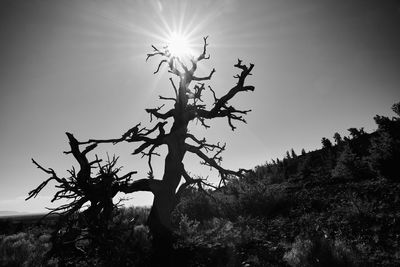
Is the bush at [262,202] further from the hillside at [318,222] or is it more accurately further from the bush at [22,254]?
the bush at [22,254]

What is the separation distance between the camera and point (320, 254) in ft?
18.3

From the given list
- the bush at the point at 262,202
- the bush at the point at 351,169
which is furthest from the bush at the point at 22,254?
the bush at the point at 351,169

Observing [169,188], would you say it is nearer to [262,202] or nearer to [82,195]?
[82,195]

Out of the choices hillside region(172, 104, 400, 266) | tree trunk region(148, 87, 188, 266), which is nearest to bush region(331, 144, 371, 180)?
hillside region(172, 104, 400, 266)

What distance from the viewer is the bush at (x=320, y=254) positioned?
5324 mm

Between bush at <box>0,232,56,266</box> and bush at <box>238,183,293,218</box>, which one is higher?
bush at <box>238,183,293,218</box>

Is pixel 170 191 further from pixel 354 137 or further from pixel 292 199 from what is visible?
pixel 354 137

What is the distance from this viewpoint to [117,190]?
8.38 metres

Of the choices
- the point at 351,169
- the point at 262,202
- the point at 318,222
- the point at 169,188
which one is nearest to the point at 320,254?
the point at 318,222

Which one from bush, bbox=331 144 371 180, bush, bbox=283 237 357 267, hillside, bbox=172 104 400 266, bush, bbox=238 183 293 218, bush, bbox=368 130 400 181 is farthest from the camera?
bush, bbox=331 144 371 180

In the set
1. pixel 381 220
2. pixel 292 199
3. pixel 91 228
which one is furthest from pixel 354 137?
pixel 91 228

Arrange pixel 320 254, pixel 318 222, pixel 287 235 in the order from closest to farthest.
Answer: pixel 320 254 → pixel 287 235 → pixel 318 222

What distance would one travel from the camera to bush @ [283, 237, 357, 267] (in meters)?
5.32

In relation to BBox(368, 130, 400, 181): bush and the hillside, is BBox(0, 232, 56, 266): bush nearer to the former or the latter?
the hillside
